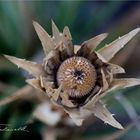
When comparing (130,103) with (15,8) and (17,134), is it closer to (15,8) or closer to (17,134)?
(17,134)

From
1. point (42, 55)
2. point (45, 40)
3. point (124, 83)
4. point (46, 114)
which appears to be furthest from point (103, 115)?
point (42, 55)

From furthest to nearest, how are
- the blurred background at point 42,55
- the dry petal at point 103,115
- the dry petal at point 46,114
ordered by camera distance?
the blurred background at point 42,55
the dry petal at point 46,114
the dry petal at point 103,115

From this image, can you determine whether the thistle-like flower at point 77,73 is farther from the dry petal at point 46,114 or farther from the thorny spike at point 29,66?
the dry petal at point 46,114

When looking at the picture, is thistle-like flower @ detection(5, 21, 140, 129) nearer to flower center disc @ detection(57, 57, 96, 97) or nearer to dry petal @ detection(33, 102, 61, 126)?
flower center disc @ detection(57, 57, 96, 97)

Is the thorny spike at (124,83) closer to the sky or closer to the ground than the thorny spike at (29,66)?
closer to the ground

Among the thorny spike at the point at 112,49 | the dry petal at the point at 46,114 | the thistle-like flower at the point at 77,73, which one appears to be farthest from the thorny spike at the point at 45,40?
the dry petal at the point at 46,114

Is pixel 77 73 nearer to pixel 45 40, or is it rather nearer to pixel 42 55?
pixel 45 40

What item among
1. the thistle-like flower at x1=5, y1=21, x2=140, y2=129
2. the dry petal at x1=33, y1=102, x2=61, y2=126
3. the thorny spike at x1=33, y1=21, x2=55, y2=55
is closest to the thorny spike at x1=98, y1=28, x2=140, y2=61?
the thistle-like flower at x1=5, y1=21, x2=140, y2=129
